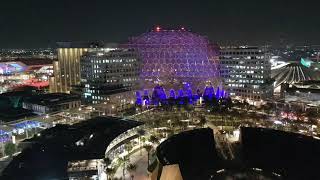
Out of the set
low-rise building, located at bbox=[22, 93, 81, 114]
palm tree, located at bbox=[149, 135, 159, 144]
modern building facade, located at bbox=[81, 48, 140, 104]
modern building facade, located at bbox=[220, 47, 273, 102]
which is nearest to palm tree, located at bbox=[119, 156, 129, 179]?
palm tree, located at bbox=[149, 135, 159, 144]

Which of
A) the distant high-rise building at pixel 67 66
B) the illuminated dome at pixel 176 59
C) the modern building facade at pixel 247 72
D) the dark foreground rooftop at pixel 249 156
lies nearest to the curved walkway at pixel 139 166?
the dark foreground rooftop at pixel 249 156

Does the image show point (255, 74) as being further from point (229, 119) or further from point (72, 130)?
point (72, 130)

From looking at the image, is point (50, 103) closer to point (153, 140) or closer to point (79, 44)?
point (153, 140)

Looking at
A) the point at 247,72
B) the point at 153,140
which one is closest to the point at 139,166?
the point at 153,140

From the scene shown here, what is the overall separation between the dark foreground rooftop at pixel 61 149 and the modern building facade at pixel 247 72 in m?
26.8

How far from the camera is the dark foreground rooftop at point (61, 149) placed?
77.2ft

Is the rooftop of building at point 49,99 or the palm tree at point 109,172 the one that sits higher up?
the rooftop of building at point 49,99

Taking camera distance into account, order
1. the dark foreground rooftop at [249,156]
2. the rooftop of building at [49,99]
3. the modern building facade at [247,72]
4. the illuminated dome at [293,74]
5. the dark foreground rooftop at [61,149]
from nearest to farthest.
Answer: the dark foreground rooftop at [61,149] < the dark foreground rooftop at [249,156] < the rooftop of building at [49,99] < the modern building facade at [247,72] < the illuminated dome at [293,74]

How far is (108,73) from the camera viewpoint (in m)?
56.5

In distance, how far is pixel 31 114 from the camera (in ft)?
149

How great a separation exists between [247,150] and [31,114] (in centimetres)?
2987

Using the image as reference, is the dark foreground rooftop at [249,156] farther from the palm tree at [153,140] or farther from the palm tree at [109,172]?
the palm tree at [153,140]

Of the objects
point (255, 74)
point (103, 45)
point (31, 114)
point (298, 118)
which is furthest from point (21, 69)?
point (298, 118)

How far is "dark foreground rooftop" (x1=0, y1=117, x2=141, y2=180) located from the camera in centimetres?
2353
